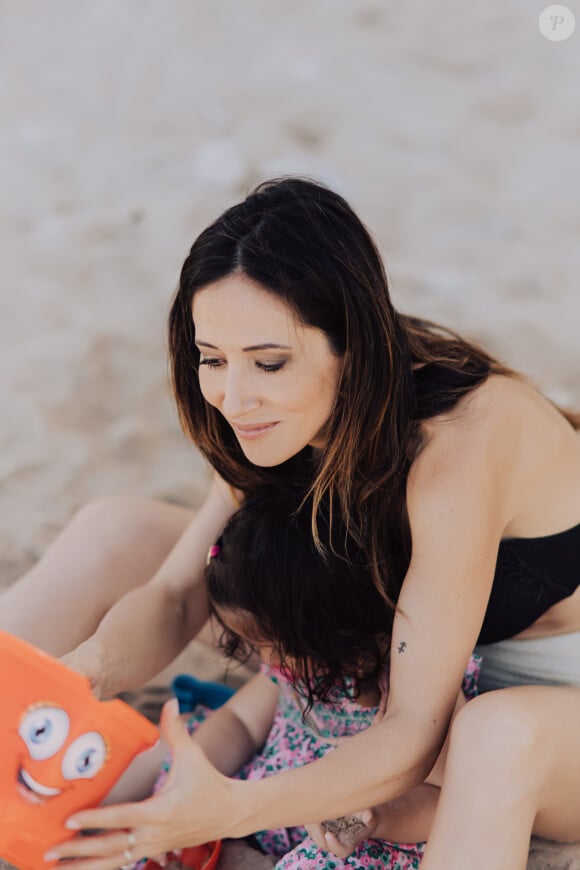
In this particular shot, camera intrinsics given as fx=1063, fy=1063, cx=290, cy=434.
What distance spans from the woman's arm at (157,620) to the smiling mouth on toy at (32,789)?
0.93 feet

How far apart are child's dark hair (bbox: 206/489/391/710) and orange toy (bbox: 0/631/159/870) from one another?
235 mm

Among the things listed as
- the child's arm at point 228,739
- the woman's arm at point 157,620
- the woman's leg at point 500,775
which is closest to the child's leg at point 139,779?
the child's arm at point 228,739

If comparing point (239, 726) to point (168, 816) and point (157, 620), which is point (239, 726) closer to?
point (157, 620)

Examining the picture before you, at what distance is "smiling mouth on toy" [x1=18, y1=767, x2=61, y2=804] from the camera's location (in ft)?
3.80

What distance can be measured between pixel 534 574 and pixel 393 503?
0.74ft

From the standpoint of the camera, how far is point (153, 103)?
3795 mm

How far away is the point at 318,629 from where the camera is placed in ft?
4.61

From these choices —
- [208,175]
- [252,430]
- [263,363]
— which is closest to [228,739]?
[252,430]

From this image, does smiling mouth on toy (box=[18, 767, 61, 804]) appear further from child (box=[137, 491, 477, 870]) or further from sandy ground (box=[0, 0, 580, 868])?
sandy ground (box=[0, 0, 580, 868])

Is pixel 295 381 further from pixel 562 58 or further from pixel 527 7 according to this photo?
pixel 527 7

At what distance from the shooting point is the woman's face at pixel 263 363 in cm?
126

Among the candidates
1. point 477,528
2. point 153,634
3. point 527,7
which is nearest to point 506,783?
point 477,528

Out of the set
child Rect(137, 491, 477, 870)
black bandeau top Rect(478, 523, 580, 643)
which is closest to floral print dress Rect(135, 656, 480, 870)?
child Rect(137, 491, 477, 870)

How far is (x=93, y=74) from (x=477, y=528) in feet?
10.4
